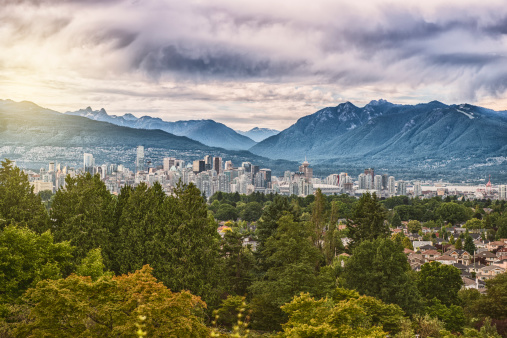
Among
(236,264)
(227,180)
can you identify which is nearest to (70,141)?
(227,180)

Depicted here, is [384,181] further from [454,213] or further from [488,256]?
[488,256]

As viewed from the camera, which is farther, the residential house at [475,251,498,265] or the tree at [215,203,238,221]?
the tree at [215,203,238,221]

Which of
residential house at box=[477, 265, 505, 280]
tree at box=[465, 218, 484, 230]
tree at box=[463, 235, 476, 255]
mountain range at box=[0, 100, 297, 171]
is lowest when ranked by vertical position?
residential house at box=[477, 265, 505, 280]

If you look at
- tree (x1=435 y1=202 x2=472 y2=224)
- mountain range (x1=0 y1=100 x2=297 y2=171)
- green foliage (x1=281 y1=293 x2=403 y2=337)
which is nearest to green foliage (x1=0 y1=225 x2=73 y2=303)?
green foliage (x1=281 y1=293 x2=403 y2=337)

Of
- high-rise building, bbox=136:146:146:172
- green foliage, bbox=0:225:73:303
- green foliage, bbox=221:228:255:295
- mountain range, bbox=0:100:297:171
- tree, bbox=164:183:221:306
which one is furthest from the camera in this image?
high-rise building, bbox=136:146:146:172

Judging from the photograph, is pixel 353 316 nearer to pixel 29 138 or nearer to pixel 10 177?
pixel 10 177

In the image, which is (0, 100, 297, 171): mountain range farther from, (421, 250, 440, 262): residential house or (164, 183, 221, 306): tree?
(164, 183, 221, 306): tree

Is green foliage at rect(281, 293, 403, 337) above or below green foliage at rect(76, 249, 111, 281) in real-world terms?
below
